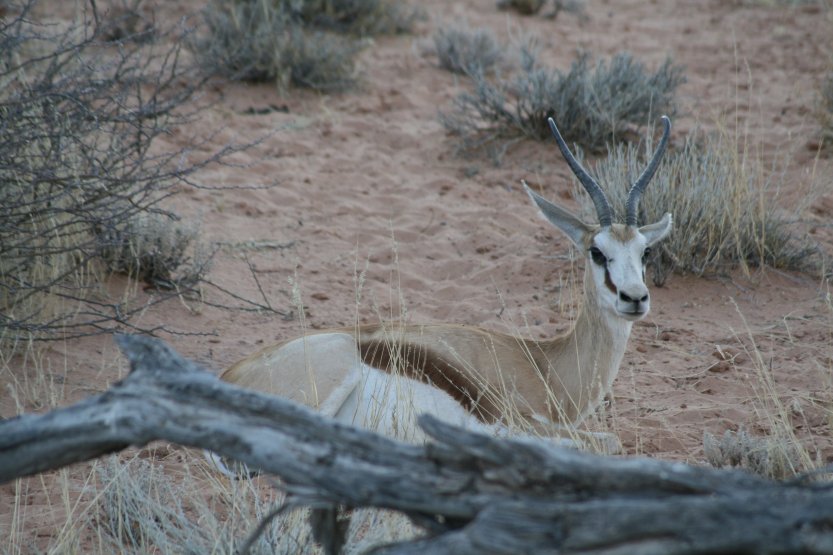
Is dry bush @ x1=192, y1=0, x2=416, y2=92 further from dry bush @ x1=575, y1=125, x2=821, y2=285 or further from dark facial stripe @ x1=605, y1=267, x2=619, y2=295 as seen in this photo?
dark facial stripe @ x1=605, y1=267, x2=619, y2=295

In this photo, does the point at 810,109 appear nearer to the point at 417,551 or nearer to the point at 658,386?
the point at 658,386

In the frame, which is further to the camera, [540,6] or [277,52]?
[540,6]

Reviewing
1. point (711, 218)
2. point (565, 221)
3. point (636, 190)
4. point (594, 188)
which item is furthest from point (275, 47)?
point (636, 190)

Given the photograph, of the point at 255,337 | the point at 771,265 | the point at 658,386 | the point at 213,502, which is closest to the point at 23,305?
the point at 255,337

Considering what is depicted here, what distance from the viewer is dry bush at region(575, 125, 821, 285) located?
6.73 meters

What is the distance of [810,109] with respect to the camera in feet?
30.3

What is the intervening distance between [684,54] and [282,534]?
29.8ft

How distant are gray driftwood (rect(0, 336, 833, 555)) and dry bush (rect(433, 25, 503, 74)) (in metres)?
8.39

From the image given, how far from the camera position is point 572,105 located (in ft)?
28.3

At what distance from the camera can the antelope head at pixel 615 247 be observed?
482 cm

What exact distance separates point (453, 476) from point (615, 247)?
279cm

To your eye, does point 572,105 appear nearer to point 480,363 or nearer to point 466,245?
point 466,245

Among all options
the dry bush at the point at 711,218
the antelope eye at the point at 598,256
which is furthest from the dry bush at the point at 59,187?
the dry bush at the point at 711,218

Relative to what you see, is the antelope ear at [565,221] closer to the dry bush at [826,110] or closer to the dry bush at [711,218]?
the dry bush at [711,218]
